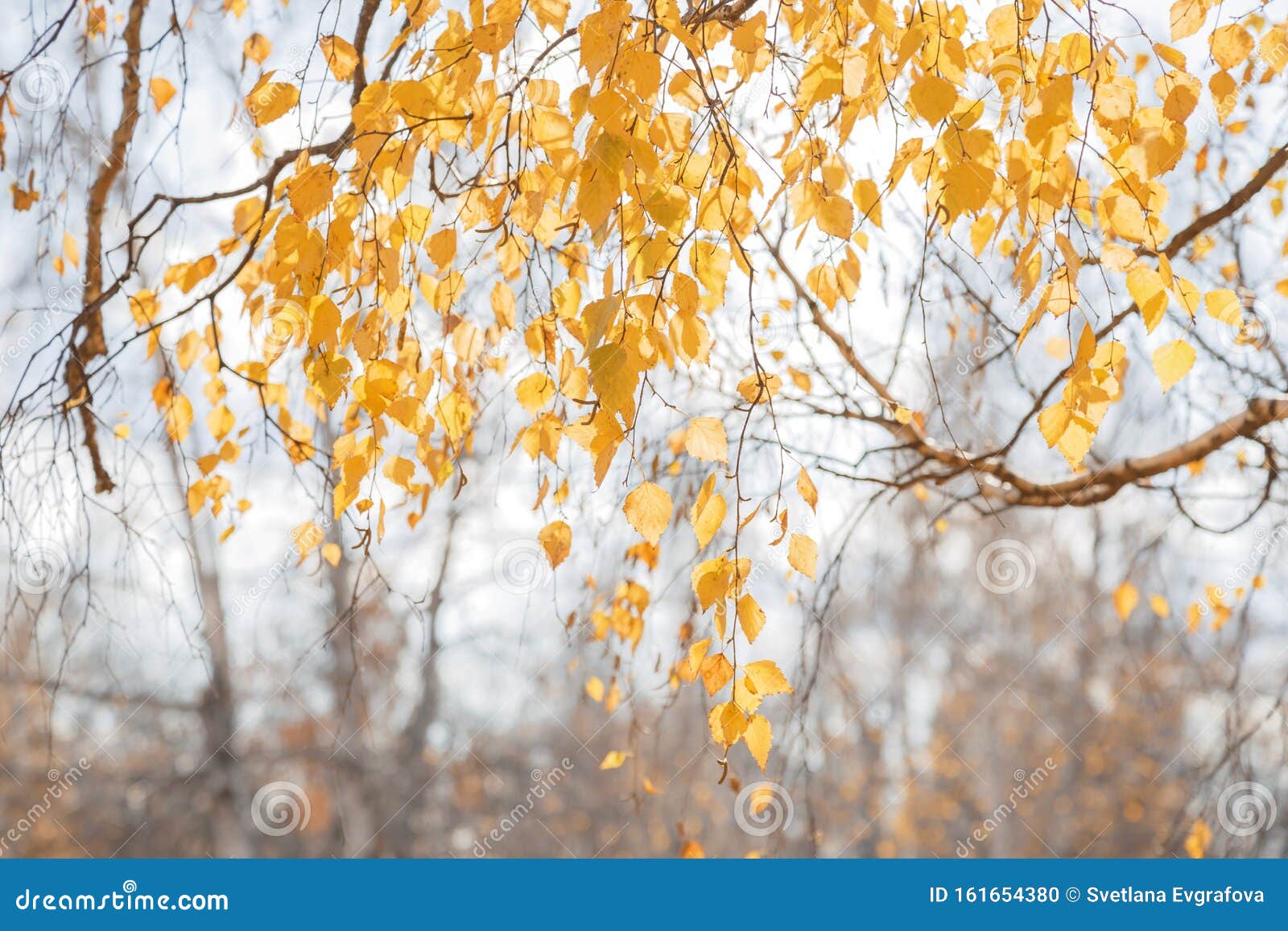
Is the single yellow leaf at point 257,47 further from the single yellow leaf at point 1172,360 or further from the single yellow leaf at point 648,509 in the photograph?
the single yellow leaf at point 1172,360

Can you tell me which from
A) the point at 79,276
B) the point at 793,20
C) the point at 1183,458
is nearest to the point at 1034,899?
the point at 1183,458

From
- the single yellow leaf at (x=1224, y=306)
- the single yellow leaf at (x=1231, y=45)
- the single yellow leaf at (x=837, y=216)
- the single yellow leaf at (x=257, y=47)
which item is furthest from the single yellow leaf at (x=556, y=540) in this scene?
the single yellow leaf at (x=257, y=47)

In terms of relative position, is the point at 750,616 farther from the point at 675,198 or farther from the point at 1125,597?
the point at 1125,597

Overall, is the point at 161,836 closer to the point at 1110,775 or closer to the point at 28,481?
the point at 28,481

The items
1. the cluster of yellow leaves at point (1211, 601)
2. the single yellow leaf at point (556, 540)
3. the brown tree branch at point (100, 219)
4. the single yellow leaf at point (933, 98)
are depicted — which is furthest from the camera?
the cluster of yellow leaves at point (1211, 601)

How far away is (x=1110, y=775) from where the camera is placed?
6.72 meters

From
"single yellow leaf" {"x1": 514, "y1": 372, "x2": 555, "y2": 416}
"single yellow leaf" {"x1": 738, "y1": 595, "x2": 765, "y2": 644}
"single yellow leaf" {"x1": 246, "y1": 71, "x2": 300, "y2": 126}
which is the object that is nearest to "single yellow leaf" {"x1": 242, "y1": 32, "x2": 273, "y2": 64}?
"single yellow leaf" {"x1": 246, "y1": 71, "x2": 300, "y2": 126}

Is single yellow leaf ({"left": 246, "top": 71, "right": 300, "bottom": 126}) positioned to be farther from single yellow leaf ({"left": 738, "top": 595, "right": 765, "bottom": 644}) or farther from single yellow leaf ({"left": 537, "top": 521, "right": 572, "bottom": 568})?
single yellow leaf ({"left": 738, "top": 595, "right": 765, "bottom": 644})

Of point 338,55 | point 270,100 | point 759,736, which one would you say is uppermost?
point 338,55

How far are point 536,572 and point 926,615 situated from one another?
20.2 feet

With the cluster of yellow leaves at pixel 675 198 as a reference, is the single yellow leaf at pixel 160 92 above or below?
above

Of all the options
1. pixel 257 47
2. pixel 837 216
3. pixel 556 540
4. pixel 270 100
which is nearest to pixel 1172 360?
pixel 837 216

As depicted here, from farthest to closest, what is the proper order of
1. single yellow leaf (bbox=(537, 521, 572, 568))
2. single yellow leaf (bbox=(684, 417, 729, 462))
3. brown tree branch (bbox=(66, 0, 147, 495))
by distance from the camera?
brown tree branch (bbox=(66, 0, 147, 495)) < single yellow leaf (bbox=(537, 521, 572, 568)) < single yellow leaf (bbox=(684, 417, 729, 462))

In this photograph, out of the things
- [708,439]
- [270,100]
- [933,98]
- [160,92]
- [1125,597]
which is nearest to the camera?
[933,98]
